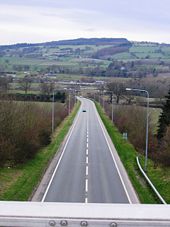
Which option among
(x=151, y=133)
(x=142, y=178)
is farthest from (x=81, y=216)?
(x=151, y=133)

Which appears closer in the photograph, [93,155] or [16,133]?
[16,133]

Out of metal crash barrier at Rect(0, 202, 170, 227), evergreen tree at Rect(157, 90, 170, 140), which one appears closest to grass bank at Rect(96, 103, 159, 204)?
evergreen tree at Rect(157, 90, 170, 140)

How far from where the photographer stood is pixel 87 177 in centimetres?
3278

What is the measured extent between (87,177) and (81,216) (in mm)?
28765

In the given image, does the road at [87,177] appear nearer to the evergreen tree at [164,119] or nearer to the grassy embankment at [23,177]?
the grassy embankment at [23,177]

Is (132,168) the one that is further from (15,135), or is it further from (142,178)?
(15,135)

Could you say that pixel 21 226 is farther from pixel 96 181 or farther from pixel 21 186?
pixel 96 181

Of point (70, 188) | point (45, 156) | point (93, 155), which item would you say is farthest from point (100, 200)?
point (93, 155)

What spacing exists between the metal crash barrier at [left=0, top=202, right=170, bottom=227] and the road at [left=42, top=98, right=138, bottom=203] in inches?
794

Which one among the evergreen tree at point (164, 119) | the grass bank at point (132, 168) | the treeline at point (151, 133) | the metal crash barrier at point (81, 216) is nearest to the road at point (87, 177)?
the grass bank at point (132, 168)

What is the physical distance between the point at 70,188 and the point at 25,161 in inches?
365

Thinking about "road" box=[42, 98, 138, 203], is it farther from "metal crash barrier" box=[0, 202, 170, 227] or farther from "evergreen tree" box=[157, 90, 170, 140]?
"metal crash barrier" box=[0, 202, 170, 227]

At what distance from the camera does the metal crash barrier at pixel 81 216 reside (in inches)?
165

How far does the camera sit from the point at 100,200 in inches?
986
